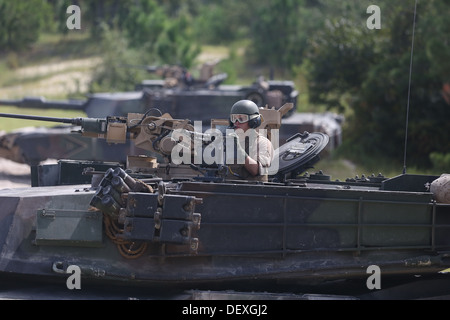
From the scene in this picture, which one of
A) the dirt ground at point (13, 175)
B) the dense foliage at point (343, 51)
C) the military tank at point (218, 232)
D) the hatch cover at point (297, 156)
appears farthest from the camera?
the dense foliage at point (343, 51)

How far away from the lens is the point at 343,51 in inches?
941

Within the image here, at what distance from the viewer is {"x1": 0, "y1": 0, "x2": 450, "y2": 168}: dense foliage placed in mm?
20219

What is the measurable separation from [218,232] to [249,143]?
3.69 feet

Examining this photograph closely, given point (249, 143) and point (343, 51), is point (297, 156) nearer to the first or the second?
point (249, 143)

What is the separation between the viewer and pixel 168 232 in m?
7.46

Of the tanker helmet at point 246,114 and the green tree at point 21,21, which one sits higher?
the green tree at point 21,21

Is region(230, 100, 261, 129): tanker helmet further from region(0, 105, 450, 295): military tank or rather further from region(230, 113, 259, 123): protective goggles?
region(0, 105, 450, 295): military tank

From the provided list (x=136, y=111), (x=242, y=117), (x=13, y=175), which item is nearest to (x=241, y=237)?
(x=242, y=117)

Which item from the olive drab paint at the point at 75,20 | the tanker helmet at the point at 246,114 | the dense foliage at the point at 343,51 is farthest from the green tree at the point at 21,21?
the tanker helmet at the point at 246,114

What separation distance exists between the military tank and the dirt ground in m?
7.95

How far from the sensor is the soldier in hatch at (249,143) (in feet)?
27.6

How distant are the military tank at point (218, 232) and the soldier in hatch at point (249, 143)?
226 millimetres

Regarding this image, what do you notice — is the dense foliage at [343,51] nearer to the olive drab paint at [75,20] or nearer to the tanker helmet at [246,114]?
the tanker helmet at [246,114]
